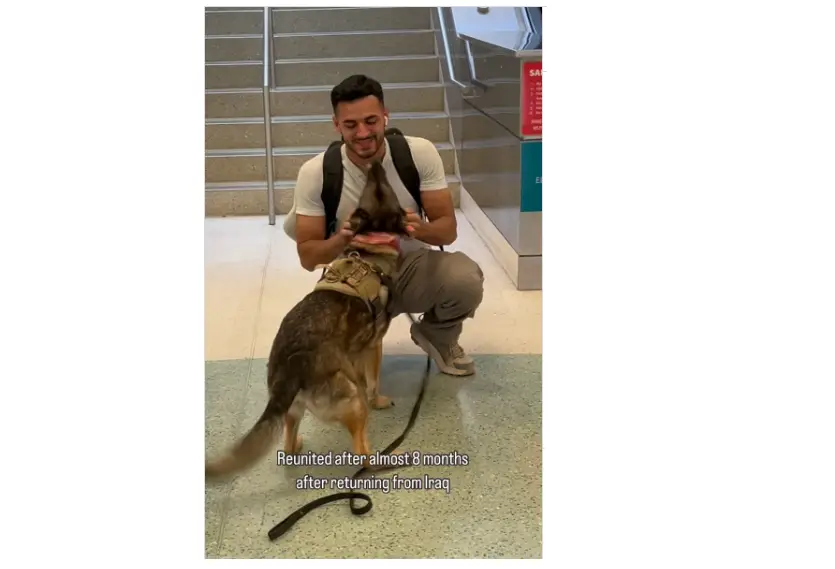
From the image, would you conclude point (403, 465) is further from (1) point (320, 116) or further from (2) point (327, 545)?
(1) point (320, 116)

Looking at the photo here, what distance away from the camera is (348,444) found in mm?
1777

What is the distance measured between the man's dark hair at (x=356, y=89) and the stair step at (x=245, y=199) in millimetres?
195

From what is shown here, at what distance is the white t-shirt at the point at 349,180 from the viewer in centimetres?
176

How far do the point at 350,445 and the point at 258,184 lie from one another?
1.77 ft

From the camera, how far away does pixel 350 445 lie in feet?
5.83

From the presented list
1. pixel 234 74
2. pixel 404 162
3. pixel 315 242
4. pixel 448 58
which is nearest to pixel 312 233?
pixel 315 242

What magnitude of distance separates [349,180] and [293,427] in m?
0.49

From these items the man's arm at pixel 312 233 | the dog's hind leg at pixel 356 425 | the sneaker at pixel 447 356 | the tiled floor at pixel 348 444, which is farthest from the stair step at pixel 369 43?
the dog's hind leg at pixel 356 425

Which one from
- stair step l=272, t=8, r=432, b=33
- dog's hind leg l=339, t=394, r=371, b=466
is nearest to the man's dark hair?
stair step l=272, t=8, r=432, b=33

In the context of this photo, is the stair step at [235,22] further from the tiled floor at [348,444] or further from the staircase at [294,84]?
the tiled floor at [348,444]

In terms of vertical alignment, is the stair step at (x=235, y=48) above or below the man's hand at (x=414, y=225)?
above

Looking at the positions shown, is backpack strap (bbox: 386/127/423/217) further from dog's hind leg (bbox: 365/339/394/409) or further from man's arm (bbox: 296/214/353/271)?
dog's hind leg (bbox: 365/339/394/409)

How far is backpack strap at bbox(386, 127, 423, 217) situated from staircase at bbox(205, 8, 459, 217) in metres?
0.02

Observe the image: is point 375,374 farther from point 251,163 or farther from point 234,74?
point 234,74
